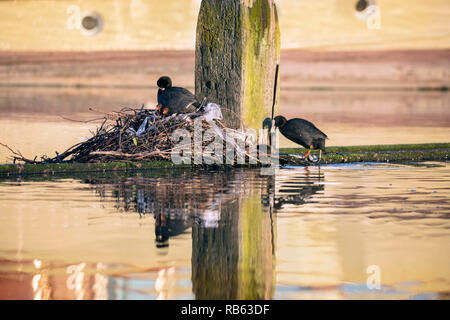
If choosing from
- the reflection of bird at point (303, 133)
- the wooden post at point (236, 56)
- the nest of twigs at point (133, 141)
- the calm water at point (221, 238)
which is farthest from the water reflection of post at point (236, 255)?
the reflection of bird at point (303, 133)

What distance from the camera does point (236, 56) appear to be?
1286 centimetres

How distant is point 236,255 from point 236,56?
6.78 metres

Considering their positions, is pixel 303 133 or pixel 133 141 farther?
pixel 303 133

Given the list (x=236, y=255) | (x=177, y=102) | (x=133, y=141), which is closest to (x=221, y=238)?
(x=236, y=255)

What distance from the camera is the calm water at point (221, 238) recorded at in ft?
18.5

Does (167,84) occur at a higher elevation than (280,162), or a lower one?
higher

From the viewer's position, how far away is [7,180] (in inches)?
440

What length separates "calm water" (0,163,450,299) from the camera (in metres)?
5.65

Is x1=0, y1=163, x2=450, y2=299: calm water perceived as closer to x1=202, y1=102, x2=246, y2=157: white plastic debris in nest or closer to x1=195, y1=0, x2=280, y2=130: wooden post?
x1=202, y1=102, x2=246, y2=157: white plastic debris in nest

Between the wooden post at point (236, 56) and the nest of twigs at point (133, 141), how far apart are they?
26.7 inches

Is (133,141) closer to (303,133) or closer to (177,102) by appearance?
(177,102)

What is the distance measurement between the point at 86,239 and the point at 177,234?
0.78 metres
